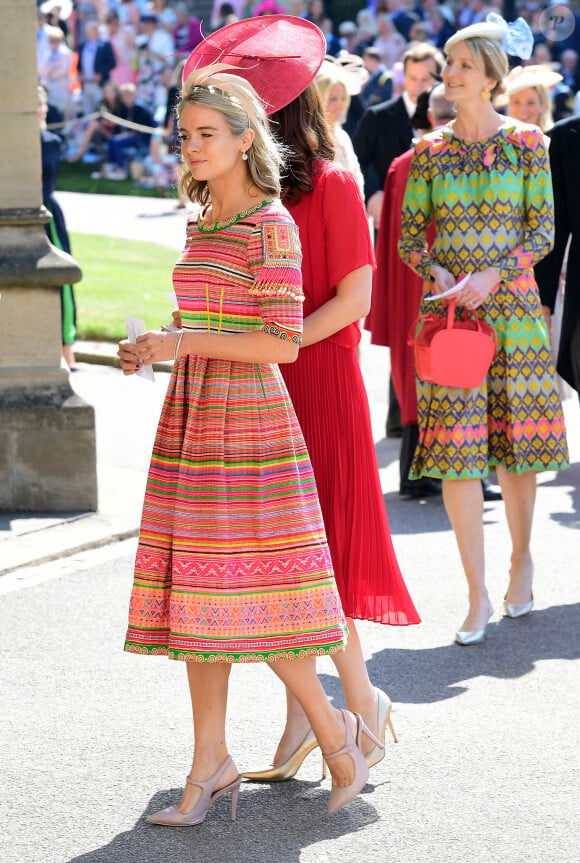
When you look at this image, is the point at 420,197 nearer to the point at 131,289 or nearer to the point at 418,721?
the point at 418,721

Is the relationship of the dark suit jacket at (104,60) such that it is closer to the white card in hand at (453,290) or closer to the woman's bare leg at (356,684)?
the white card in hand at (453,290)

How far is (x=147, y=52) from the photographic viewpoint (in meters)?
24.8

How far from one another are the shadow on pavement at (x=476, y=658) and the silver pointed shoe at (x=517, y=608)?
0.03 metres

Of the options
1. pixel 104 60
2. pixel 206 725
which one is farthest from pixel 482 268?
pixel 104 60

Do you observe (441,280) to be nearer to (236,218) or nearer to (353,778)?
(236,218)

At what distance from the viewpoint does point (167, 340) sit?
3.77m

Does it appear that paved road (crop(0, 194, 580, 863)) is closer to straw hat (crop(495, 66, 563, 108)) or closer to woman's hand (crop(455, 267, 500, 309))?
woman's hand (crop(455, 267, 500, 309))

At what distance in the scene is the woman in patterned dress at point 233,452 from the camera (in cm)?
378

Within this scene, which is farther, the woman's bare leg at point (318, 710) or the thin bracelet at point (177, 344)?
the woman's bare leg at point (318, 710)

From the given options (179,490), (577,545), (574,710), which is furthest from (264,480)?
(577,545)

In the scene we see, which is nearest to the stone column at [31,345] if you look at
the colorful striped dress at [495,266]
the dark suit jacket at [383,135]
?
the colorful striped dress at [495,266]

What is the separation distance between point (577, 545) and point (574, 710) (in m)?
2.08

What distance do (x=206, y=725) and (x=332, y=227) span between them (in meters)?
1.33

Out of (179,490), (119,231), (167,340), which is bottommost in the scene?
(119,231)
